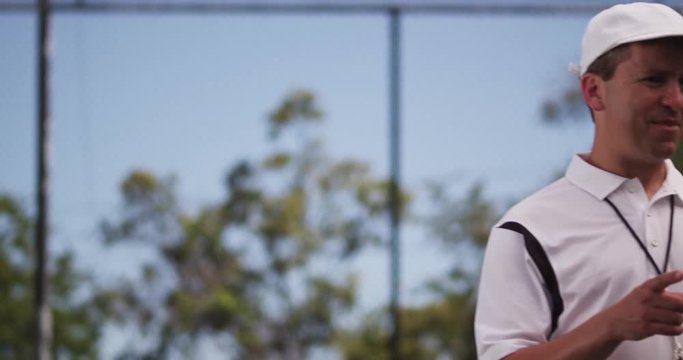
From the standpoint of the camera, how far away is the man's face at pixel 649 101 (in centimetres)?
152

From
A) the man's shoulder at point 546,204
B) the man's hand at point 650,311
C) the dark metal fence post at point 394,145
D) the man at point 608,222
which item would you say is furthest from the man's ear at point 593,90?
the dark metal fence post at point 394,145

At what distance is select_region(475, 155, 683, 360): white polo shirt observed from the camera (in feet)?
5.03

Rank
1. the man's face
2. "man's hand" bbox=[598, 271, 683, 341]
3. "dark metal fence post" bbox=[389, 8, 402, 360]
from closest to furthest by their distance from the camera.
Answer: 1. "man's hand" bbox=[598, 271, 683, 341]
2. the man's face
3. "dark metal fence post" bbox=[389, 8, 402, 360]

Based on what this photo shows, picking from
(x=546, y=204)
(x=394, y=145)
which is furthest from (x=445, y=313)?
(x=546, y=204)

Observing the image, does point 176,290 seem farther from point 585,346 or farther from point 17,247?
point 585,346

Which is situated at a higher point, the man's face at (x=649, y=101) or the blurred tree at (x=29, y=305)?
the man's face at (x=649, y=101)

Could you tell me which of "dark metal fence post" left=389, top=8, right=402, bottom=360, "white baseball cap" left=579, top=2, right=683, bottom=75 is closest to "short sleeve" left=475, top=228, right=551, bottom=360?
"white baseball cap" left=579, top=2, right=683, bottom=75

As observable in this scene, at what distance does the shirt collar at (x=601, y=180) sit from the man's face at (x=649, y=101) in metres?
0.05

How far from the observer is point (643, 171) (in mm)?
1598

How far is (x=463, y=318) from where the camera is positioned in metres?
11.2

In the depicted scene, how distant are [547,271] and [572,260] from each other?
31 millimetres

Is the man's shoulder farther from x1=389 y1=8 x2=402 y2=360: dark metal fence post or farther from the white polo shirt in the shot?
x1=389 y1=8 x2=402 y2=360: dark metal fence post

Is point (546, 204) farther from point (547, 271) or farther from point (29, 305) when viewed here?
point (29, 305)

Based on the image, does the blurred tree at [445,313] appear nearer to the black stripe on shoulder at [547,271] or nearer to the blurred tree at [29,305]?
the blurred tree at [29,305]
